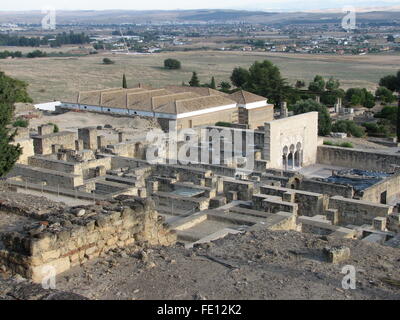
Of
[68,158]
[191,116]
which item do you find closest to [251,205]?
[68,158]

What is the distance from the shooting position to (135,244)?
31.1 feet

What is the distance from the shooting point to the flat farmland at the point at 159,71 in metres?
60.0

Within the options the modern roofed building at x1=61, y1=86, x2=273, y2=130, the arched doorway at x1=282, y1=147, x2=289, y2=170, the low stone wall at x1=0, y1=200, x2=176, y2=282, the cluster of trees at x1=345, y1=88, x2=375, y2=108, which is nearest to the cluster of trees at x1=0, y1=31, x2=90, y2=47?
the cluster of trees at x1=345, y1=88, x2=375, y2=108

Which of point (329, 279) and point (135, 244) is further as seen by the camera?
point (135, 244)

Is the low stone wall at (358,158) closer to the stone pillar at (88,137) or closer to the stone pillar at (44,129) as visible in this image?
the stone pillar at (88,137)

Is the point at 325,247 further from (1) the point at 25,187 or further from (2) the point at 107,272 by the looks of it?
(1) the point at 25,187

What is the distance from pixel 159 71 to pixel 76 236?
6681 cm

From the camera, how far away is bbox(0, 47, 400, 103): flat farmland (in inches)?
2360

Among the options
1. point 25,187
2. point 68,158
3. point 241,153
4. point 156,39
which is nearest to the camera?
point 25,187

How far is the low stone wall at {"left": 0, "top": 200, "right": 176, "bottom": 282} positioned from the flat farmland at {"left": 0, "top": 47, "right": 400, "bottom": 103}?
40.2 m

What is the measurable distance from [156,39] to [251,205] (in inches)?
6190

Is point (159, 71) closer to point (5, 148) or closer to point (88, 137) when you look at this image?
point (88, 137)

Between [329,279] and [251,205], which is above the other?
[329,279]
